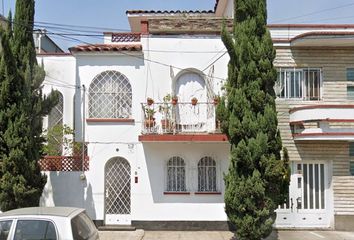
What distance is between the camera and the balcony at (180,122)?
1457 cm

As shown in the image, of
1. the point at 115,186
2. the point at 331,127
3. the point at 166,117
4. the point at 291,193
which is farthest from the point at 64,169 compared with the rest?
the point at 331,127

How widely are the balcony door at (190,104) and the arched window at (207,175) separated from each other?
45.0 inches

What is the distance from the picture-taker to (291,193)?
15.6 m

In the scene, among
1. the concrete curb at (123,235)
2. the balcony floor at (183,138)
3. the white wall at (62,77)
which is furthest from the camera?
the white wall at (62,77)

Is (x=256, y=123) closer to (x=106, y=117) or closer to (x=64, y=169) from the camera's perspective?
(x=106, y=117)

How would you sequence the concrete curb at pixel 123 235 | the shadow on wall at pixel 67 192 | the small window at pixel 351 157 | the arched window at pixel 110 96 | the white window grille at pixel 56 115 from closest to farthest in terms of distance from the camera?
1. the concrete curb at pixel 123 235
2. the shadow on wall at pixel 67 192
3. the small window at pixel 351 157
4. the arched window at pixel 110 96
5. the white window grille at pixel 56 115

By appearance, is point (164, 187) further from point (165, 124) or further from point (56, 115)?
point (56, 115)

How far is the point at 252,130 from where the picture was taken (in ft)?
40.1

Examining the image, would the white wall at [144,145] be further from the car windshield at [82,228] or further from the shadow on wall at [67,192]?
the car windshield at [82,228]

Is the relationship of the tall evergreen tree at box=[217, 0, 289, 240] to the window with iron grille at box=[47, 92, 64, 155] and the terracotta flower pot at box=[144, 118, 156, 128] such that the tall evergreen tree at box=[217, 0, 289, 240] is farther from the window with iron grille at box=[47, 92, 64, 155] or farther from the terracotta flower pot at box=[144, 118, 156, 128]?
the window with iron grille at box=[47, 92, 64, 155]

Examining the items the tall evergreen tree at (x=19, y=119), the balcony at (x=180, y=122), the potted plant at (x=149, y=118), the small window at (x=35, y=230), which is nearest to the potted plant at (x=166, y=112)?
the balcony at (x=180, y=122)

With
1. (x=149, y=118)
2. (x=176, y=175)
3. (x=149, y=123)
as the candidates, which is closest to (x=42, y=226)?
(x=149, y=123)

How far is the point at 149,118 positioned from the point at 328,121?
5.95 m

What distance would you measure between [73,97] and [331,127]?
29.6 feet
